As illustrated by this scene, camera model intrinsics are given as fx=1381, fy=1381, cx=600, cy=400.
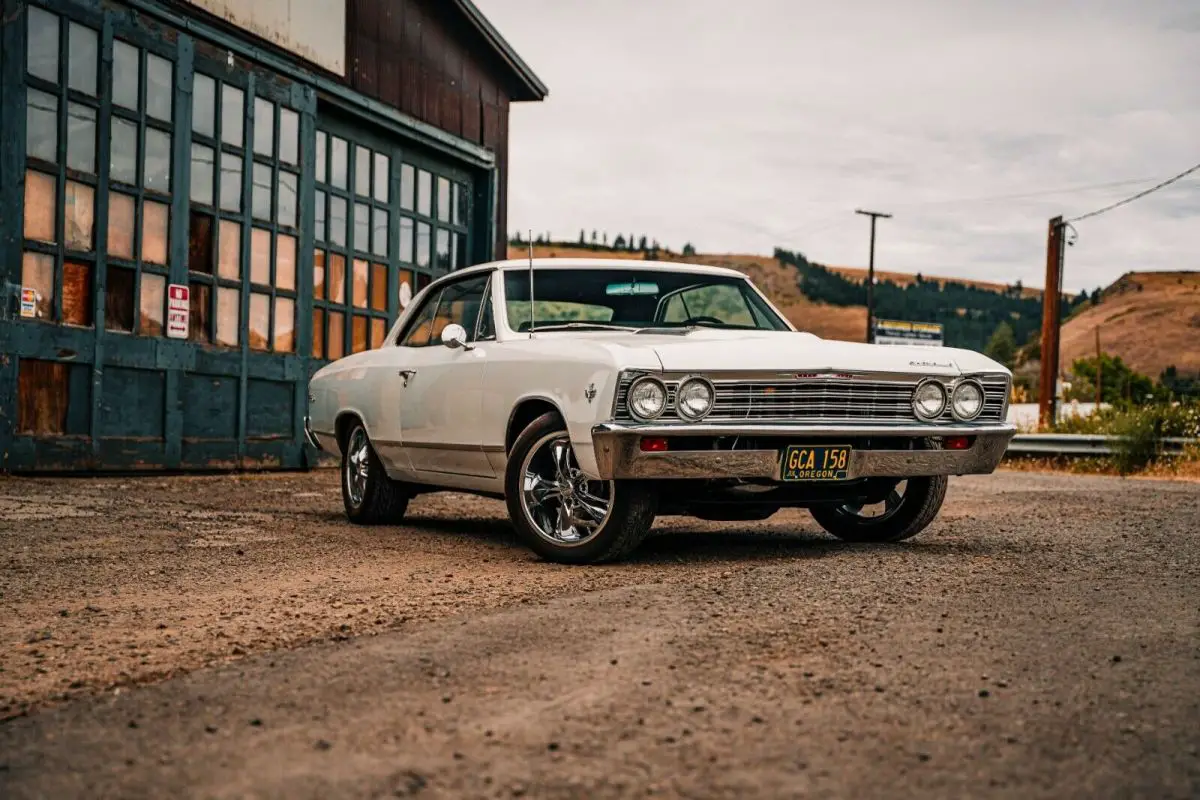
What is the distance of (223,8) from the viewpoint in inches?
514

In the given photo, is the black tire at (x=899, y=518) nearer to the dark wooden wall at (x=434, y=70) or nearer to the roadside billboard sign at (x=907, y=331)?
the dark wooden wall at (x=434, y=70)

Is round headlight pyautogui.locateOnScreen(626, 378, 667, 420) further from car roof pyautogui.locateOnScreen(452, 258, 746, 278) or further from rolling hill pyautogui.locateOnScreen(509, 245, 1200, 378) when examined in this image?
rolling hill pyautogui.locateOnScreen(509, 245, 1200, 378)

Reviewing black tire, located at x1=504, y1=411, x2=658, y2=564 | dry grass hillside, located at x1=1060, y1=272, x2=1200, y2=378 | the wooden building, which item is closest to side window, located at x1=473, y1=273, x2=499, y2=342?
black tire, located at x1=504, y1=411, x2=658, y2=564

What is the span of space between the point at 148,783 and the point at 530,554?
4050 mm

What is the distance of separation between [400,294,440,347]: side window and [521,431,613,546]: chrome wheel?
1873mm

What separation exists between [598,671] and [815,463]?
8.93ft

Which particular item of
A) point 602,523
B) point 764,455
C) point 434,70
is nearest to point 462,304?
point 602,523

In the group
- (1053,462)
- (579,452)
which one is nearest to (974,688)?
(579,452)

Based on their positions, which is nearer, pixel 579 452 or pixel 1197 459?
pixel 579 452

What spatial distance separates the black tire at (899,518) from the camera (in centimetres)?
707

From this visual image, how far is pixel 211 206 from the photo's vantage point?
12914 mm

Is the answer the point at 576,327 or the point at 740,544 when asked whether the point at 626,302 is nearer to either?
the point at 576,327

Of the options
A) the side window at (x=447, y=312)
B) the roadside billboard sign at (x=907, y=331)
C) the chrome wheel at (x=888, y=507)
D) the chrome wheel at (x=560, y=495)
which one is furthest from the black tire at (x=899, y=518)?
the roadside billboard sign at (x=907, y=331)

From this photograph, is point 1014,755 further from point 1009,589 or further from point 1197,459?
point 1197,459
